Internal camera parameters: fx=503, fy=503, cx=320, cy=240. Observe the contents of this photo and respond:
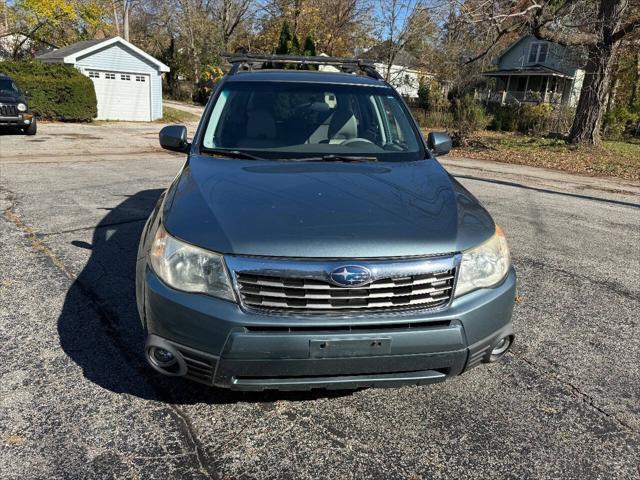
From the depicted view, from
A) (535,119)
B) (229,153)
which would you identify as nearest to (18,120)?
(229,153)

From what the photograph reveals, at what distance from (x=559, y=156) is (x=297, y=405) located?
53.5ft

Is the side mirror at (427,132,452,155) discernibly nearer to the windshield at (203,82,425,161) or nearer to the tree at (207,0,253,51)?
the windshield at (203,82,425,161)

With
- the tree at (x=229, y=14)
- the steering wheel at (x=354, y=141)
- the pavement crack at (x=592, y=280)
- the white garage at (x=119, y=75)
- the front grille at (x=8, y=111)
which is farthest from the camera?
the tree at (x=229, y=14)

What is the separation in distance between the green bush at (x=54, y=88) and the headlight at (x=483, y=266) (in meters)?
23.3

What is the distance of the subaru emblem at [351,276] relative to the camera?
218 cm

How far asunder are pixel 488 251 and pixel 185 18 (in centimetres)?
4850

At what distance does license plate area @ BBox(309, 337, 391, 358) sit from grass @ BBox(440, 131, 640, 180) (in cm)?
1329

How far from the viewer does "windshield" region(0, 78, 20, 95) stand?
16062mm

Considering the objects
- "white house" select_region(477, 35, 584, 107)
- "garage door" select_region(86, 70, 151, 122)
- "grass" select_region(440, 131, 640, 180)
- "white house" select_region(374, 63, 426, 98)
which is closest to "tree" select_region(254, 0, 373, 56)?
"white house" select_region(374, 63, 426, 98)

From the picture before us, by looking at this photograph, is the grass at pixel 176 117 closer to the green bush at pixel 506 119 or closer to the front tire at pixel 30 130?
the front tire at pixel 30 130

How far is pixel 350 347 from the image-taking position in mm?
2195

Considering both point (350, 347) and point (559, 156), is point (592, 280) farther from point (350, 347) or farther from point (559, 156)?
point (559, 156)

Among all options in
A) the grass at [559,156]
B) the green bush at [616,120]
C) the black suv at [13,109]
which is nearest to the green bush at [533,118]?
the green bush at [616,120]

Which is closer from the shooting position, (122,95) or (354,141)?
(354,141)
